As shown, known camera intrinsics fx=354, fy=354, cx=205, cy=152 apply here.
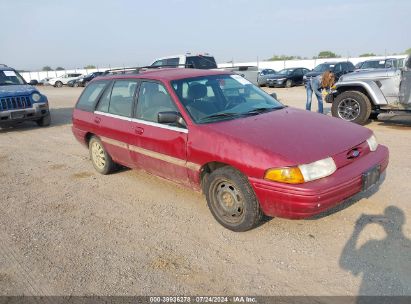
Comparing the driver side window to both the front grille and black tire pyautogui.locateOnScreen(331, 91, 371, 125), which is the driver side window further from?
the front grille

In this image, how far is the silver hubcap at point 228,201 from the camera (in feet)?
11.6

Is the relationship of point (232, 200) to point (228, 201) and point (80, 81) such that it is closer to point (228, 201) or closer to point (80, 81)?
point (228, 201)

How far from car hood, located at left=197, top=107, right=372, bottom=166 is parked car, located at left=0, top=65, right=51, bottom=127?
7954 mm

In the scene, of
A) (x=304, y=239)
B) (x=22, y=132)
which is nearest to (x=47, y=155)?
(x=22, y=132)

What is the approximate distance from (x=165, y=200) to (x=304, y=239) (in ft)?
6.14

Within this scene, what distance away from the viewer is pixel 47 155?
7277 millimetres

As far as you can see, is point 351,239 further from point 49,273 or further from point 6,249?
point 6,249

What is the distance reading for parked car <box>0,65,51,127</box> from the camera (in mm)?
9539

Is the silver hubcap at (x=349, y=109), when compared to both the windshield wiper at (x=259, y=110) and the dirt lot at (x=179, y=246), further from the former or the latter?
the windshield wiper at (x=259, y=110)

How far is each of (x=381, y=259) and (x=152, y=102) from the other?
9.79 ft

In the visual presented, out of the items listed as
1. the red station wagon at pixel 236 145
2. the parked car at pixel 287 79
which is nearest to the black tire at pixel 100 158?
the red station wagon at pixel 236 145

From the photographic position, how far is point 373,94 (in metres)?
8.20

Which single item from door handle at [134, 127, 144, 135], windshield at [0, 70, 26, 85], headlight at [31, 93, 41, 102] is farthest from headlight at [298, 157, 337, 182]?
windshield at [0, 70, 26, 85]

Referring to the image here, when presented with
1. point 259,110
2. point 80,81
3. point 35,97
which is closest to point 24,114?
point 35,97
